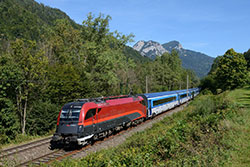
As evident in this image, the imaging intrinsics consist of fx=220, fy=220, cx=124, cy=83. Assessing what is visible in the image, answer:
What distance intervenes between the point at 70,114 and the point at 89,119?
1325 mm

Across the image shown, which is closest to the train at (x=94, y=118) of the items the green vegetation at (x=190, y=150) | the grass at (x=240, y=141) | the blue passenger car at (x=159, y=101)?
the blue passenger car at (x=159, y=101)

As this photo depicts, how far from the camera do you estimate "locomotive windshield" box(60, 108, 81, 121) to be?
1455cm

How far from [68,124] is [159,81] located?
68.8 m

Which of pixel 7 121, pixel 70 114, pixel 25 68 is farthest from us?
pixel 25 68

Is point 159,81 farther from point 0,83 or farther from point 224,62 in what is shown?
point 0,83

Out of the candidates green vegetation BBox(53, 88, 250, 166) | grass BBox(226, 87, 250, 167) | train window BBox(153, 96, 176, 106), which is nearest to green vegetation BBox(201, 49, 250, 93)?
train window BBox(153, 96, 176, 106)

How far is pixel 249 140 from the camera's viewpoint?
10.9 meters

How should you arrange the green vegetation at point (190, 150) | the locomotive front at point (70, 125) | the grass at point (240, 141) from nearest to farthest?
the green vegetation at point (190, 150)
the grass at point (240, 141)
the locomotive front at point (70, 125)

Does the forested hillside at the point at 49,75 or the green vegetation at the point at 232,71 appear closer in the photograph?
the forested hillside at the point at 49,75

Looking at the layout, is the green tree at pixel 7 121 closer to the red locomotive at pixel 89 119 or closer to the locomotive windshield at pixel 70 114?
the red locomotive at pixel 89 119

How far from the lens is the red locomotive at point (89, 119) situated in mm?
14281

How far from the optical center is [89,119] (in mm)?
15102

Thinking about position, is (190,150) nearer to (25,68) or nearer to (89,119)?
(89,119)

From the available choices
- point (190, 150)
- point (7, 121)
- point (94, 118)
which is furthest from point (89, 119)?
point (7, 121)
